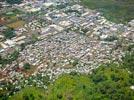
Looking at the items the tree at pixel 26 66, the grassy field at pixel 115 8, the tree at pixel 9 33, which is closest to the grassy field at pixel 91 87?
the tree at pixel 26 66

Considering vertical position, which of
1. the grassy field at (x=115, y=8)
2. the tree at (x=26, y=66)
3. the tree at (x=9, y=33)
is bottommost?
the tree at (x=9, y=33)

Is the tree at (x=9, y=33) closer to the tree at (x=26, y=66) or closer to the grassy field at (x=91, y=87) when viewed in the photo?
the tree at (x=26, y=66)

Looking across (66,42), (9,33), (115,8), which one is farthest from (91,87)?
(115,8)

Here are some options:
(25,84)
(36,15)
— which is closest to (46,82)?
(25,84)

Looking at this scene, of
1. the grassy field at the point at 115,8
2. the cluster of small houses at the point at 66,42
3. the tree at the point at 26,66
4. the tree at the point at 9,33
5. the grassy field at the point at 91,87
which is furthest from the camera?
the grassy field at the point at 115,8

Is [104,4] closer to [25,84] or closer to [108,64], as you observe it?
[108,64]

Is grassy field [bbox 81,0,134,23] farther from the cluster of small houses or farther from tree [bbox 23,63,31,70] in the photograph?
tree [bbox 23,63,31,70]

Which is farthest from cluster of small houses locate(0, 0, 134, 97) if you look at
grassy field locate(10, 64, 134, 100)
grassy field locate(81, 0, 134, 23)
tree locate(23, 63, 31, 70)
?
grassy field locate(10, 64, 134, 100)

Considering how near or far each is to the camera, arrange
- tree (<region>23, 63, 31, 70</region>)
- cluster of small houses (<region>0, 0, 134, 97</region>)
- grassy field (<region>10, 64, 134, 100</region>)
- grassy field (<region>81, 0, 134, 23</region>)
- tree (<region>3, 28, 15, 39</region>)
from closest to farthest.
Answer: grassy field (<region>10, 64, 134, 100</region>), cluster of small houses (<region>0, 0, 134, 97</region>), tree (<region>23, 63, 31, 70</region>), tree (<region>3, 28, 15, 39</region>), grassy field (<region>81, 0, 134, 23</region>)
